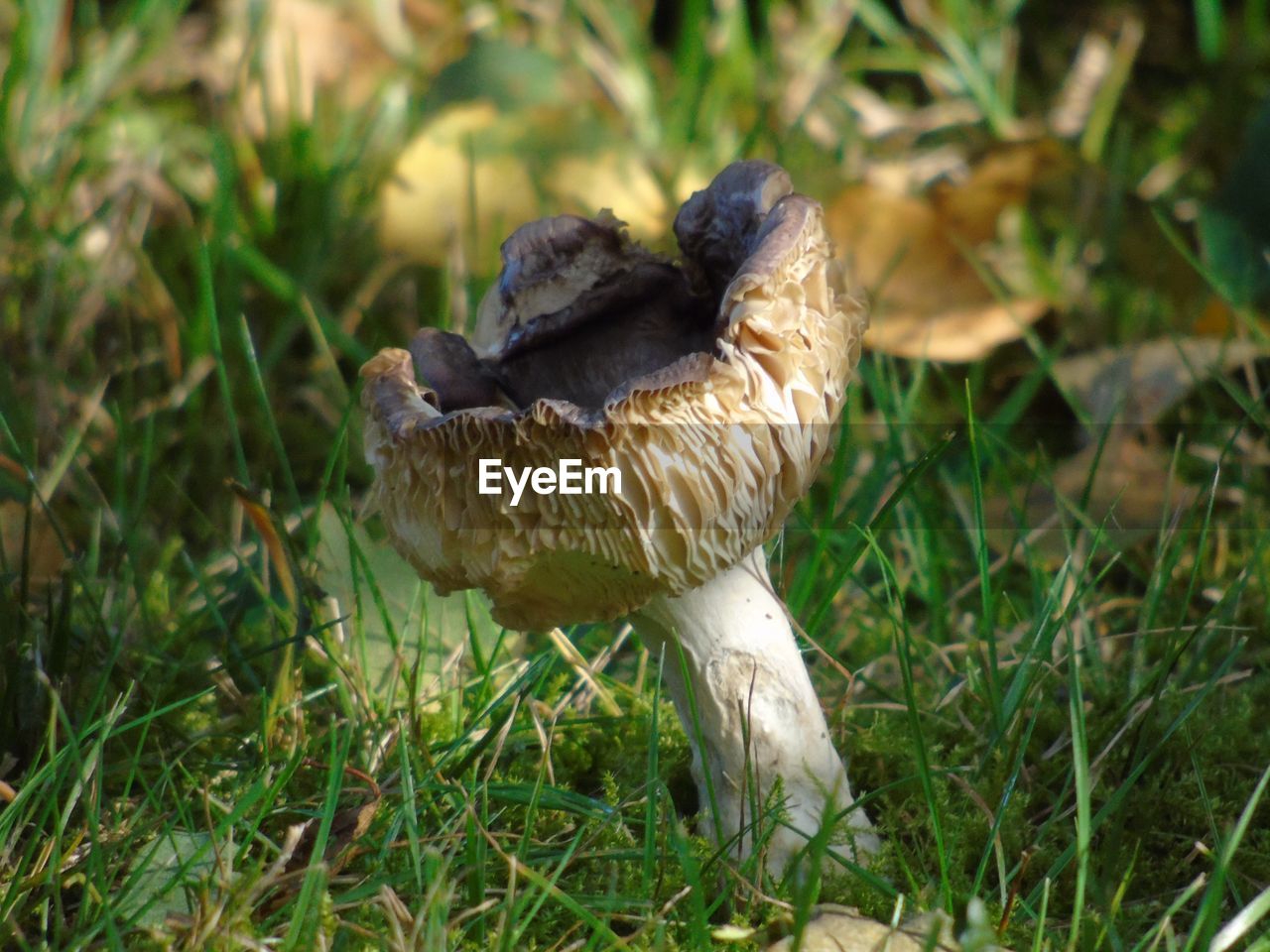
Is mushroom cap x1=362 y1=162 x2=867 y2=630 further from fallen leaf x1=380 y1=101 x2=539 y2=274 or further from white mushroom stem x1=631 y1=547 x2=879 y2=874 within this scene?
fallen leaf x1=380 y1=101 x2=539 y2=274

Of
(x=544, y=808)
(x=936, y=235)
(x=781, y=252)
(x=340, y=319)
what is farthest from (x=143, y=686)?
(x=936, y=235)

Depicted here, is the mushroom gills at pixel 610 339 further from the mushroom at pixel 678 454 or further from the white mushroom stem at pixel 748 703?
the white mushroom stem at pixel 748 703

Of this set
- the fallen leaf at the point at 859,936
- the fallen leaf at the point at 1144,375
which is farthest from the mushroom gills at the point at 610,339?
the fallen leaf at the point at 1144,375

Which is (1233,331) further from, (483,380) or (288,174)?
(288,174)

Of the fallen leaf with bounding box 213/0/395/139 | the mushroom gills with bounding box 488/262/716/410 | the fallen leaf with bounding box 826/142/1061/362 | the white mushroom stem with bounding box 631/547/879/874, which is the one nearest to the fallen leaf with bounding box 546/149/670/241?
the fallen leaf with bounding box 826/142/1061/362

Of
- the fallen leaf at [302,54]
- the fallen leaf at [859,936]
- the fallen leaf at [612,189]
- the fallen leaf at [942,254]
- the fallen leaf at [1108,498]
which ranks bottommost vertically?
the fallen leaf at [859,936]

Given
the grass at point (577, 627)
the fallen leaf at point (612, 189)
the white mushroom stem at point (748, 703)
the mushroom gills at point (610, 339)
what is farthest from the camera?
the fallen leaf at point (612, 189)
